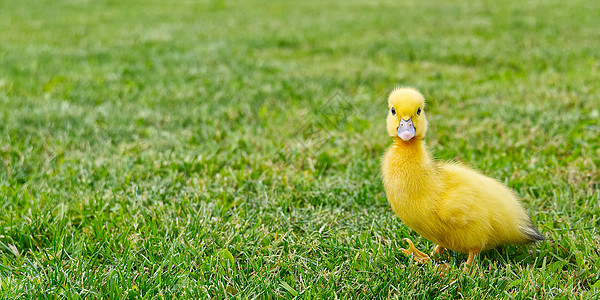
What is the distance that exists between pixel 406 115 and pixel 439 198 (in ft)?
1.21

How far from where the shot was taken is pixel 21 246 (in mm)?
2611

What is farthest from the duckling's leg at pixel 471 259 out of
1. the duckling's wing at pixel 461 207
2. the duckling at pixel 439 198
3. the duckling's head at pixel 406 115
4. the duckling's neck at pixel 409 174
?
the duckling's head at pixel 406 115

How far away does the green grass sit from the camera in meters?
2.28

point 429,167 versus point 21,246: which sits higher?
point 429,167

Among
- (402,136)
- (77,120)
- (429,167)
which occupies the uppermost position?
(402,136)

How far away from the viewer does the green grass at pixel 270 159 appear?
2277mm

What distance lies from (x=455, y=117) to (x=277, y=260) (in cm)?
282

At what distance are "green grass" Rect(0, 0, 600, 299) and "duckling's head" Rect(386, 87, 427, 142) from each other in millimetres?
595

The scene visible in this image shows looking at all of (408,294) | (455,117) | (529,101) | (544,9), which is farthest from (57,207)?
(544,9)

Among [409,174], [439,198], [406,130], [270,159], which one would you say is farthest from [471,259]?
[270,159]

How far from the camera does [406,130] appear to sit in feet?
6.85

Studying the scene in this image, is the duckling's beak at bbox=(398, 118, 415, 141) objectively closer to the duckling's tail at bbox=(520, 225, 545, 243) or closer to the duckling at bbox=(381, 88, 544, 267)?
the duckling at bbox=(381, 88, 544, 267)

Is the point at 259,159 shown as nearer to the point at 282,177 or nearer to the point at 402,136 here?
the point at 282,177

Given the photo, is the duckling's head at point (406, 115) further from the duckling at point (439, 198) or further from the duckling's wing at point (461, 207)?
the duckling's wing at point (461, 207)
